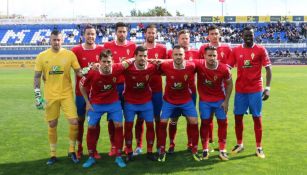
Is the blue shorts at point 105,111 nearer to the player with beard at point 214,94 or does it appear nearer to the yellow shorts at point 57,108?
the yellow shorts at point 57,108

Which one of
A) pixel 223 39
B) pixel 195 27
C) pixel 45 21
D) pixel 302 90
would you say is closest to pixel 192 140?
pixel 302 90

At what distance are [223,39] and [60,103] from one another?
44.5 m

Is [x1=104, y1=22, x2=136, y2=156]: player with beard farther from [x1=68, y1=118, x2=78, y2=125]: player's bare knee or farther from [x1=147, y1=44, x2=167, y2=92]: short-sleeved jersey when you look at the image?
[x1=68, y1=118, x2=78, y2=125]: player's bare knee

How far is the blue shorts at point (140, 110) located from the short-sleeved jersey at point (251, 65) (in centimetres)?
185

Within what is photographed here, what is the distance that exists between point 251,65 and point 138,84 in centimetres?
226

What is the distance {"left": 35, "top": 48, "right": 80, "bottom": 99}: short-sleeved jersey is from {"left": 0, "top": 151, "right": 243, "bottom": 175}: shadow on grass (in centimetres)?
126

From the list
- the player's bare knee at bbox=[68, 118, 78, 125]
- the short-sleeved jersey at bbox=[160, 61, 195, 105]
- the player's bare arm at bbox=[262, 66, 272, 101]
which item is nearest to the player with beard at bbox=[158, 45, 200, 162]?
the short-sleeved jersey at bbox=[160, 61, 195, 105]

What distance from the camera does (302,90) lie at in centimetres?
1831

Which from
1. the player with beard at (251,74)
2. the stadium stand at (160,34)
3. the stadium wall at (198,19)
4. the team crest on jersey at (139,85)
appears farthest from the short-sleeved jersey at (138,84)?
the stadium wall at (198,19)

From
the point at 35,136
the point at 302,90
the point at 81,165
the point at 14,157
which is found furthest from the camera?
the point at 302,90

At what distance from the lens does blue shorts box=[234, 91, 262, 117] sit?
7.37m

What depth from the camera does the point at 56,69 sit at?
6910 millimetres

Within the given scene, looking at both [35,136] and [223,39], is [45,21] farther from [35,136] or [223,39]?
[35,136]

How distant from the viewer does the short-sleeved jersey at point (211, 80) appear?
7031mm
